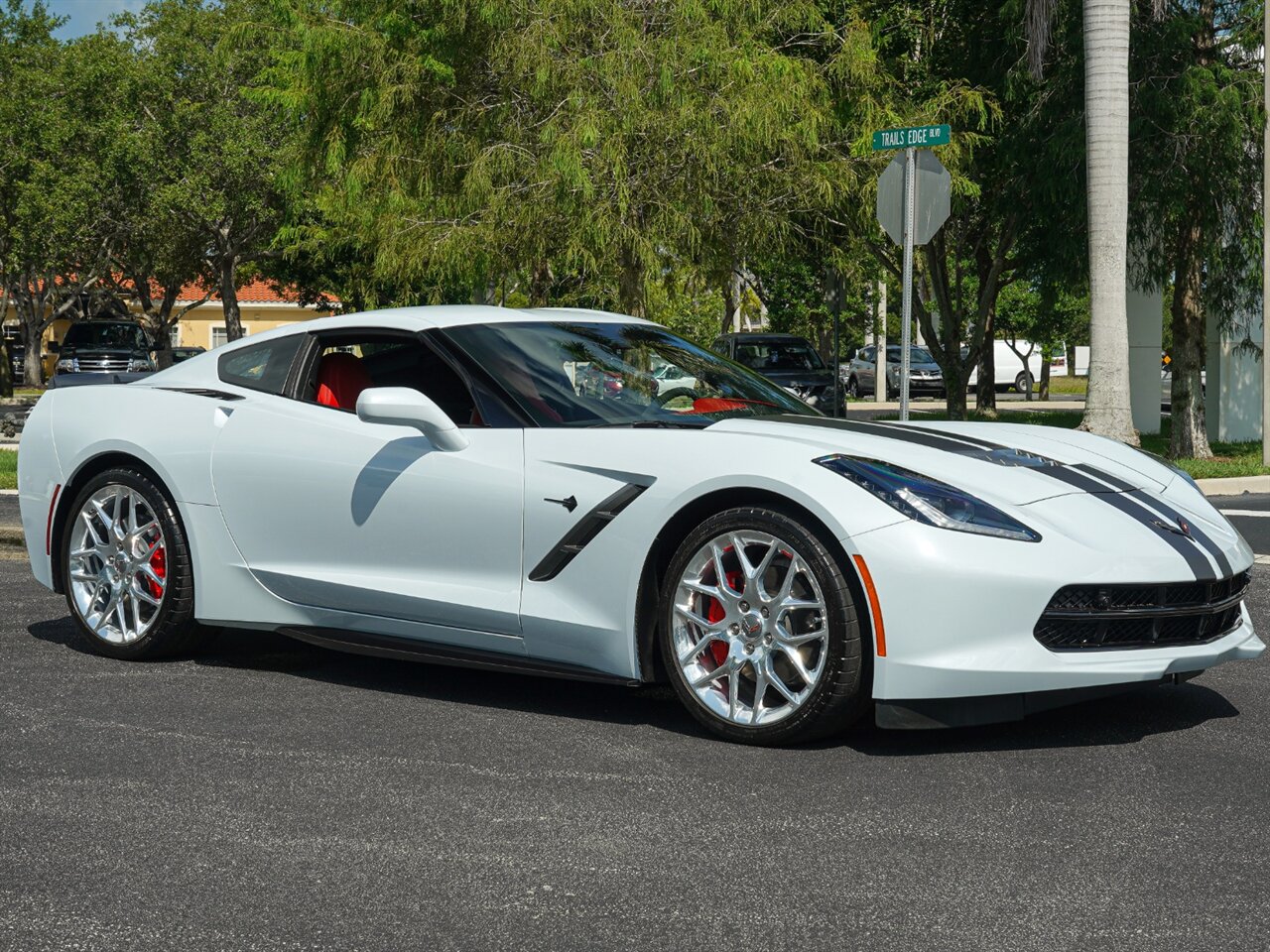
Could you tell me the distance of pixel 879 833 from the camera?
163 inches

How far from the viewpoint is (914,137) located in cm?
1139

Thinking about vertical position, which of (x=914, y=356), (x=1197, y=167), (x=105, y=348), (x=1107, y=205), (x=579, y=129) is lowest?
(x=914, y=356)

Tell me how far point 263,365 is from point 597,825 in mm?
2938

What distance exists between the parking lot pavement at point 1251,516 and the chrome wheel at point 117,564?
648 centimetres

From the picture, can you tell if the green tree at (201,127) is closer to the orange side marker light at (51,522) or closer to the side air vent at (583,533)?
the orange side marker light at (51,522)

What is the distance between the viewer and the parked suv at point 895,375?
4891 cm

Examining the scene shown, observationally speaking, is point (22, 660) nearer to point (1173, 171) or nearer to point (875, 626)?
point (875, 626)

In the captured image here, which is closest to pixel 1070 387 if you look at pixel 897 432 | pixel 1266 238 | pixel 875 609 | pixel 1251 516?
pixel 1266 238

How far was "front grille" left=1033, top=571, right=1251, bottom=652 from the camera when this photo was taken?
469 cm

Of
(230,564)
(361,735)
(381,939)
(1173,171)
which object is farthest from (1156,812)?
(1173,171)

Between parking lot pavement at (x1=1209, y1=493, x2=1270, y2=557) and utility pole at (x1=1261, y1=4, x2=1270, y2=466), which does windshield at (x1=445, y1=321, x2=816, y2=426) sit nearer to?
parking lot pavement at (x1=1209, y1=493, x2=1270, y2=557)

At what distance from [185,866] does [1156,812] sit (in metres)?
2.49

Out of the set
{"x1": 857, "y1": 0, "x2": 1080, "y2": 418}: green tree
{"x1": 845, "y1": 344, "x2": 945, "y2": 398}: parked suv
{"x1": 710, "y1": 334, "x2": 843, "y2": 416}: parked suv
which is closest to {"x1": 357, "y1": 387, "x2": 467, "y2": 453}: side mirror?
{"x1": 857, "y1": 0, "x2": 1080, "y2": 418}: green tree

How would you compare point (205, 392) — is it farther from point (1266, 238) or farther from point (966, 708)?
point (1266, 238)
